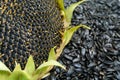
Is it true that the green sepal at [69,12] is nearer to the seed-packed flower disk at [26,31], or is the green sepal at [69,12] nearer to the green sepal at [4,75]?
the seed-packed flower disk at [26,31]

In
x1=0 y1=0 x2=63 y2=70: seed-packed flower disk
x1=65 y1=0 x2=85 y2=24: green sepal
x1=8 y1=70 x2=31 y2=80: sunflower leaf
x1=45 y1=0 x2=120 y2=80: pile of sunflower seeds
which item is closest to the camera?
x1=8 y1=70 x2=31 y2=80: sunflower leaf

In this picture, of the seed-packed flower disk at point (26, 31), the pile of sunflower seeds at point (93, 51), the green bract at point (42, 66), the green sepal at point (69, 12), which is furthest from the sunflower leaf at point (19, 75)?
the green sepal at point (69, 12)

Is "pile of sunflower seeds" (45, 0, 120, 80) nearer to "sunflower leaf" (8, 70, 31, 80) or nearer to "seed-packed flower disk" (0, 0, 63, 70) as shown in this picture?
"seed-packed flower disk" (0, 0, 63, 70)

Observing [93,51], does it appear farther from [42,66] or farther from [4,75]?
[4,75]

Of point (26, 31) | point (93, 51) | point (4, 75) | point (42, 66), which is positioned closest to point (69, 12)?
point (93, 51)

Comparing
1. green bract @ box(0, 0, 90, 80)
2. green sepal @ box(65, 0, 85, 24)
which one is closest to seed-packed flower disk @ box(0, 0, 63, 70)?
green bract @ box(0, 0, 90, 80)

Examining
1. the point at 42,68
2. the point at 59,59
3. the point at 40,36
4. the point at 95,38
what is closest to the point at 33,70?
the point at 42,68
